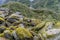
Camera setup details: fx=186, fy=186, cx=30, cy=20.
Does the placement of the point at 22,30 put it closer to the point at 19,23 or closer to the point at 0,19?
the point at 19,23

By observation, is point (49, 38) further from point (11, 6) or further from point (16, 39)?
point (11, 6)

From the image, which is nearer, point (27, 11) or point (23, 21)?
point (23, 21)

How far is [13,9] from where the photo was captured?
11141mm

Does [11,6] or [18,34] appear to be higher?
[11,6]

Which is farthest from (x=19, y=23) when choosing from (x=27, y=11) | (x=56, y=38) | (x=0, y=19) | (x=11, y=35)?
(x=27, y=11)

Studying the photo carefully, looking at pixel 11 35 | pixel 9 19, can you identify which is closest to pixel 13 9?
pixel 9 19

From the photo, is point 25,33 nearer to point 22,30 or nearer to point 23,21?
point 22,30

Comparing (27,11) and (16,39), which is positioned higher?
(27,11)

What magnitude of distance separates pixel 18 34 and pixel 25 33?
0.26 m

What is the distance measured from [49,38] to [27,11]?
4436 mm

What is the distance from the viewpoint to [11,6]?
11.2 meters

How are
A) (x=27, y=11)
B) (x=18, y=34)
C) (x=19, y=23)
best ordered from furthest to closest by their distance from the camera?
(x=27, y=11) < (x=19, y=23) < (x=18, y=34)

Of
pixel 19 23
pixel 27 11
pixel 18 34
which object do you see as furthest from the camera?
pixel 27 11

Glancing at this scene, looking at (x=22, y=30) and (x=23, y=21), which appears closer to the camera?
(x=22, y=30)
